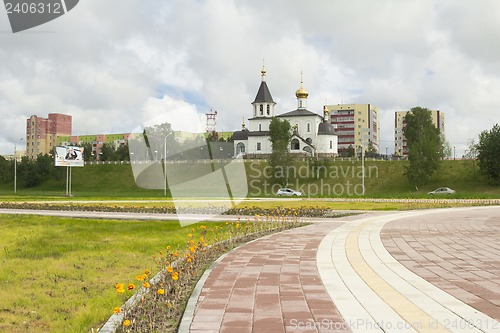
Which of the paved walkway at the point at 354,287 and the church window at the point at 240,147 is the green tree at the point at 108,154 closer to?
the church window at the point at 240,147

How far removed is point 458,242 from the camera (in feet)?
37.8

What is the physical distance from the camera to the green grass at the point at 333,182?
2032 inches

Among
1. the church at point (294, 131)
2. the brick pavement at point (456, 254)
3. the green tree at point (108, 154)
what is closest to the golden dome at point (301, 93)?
the church at point (294, 131)

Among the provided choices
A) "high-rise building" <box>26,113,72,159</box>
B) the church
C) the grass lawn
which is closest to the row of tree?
the church

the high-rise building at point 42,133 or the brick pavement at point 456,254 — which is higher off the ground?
the high-rise building at point 42,133

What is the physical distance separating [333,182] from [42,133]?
366 ft

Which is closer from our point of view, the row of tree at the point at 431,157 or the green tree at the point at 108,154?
the row of tree at the point at 431,157

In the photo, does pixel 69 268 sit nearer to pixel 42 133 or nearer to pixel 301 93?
pixel 301 93

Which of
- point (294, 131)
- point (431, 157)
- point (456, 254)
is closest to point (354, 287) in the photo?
point (456, 254)

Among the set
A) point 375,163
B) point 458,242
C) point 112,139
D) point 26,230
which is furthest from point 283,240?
point 112,139

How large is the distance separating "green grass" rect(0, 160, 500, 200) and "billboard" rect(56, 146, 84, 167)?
141 inches

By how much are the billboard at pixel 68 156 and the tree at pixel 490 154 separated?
4643cm

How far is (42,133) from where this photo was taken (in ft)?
455

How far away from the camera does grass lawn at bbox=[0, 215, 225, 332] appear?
6035mm
